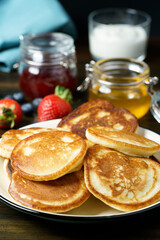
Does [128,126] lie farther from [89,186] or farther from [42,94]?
[42,94]

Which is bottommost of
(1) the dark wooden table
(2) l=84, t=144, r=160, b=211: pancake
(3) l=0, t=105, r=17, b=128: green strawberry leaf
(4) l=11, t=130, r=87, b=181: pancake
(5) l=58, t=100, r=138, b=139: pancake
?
(1) the dark wooden table

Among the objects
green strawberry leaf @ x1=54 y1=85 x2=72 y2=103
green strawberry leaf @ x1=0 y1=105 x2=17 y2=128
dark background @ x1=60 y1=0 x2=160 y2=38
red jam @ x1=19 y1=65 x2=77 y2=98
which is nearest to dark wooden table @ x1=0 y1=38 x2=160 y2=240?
green strawberry leaf @ x1=0 y1=105 x2=17 y2=128

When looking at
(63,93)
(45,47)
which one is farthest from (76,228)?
(45,47)

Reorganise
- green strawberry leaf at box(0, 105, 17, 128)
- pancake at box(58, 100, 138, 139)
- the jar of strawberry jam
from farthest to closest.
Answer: the jar of strawberry jam → green strawberry leaf at box(0, 105, 17, 128) → pancake at box(58, 100, 138, 139)

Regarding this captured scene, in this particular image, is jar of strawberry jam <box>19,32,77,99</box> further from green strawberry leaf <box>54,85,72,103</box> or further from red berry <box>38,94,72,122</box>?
red berry <box>38,94,72,122</box>

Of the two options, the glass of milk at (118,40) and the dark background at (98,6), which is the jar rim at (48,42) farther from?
the dark background at (98,6)

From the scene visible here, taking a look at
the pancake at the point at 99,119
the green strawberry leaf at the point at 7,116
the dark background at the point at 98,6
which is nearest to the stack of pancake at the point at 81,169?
the pancake at the point at 99,119

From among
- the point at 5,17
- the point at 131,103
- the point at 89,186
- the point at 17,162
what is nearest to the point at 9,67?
the point at 5,17
